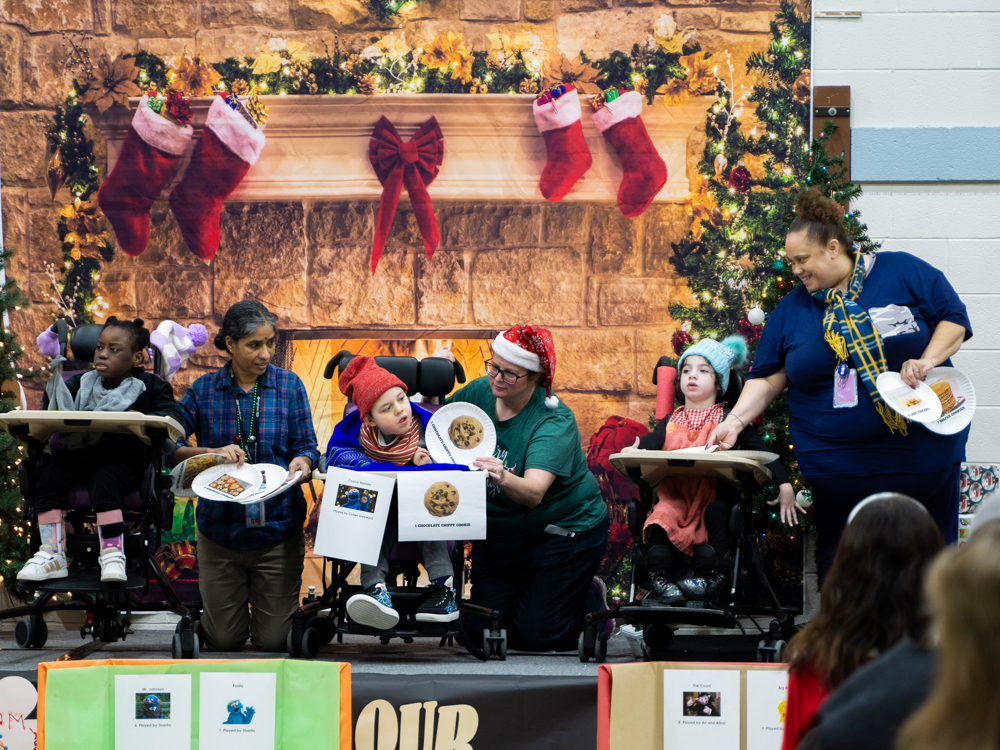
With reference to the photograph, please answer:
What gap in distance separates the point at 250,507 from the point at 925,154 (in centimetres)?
363

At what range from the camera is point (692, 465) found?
3607mm

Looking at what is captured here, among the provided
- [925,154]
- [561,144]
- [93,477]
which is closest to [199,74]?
[561,144]

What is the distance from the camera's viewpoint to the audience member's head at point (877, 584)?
169cm

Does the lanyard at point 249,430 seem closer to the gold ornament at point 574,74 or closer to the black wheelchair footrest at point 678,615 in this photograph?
the black wheelchair footrest at point 678,615

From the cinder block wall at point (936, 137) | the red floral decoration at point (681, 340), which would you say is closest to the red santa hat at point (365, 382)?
the red floral decoration at point (681, 340)

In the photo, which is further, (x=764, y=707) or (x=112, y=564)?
(x=112, y=564)

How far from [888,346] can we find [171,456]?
274 cm

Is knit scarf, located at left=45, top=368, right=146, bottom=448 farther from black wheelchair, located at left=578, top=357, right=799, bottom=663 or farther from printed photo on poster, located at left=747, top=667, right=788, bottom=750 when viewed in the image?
printed photo on poster, located at left=747, top=667, right=788, bottom=750

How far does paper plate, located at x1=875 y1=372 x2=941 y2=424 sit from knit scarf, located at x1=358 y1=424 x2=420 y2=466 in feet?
5.41

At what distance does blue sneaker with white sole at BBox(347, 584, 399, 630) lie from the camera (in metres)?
3.39

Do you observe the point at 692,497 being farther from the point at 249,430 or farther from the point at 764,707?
the point at 249,430

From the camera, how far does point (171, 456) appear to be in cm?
402

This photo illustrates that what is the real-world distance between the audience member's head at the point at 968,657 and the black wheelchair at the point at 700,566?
8.28ft

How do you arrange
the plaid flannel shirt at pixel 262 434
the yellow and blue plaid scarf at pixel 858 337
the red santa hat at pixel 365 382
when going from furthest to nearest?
the plaid flannel shirt at pixel 262 434 → the red santa hat at pixel 365 382 → the yellow and blue plaid scarf at pixel 858 337
